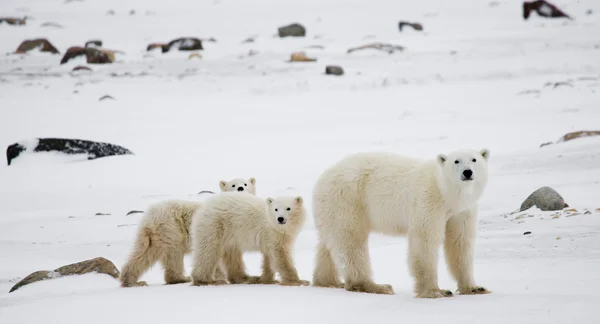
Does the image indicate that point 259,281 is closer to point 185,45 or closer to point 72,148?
point 72,148

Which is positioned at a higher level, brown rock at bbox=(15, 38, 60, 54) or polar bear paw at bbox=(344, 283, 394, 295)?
brown rock at bbox=(15, 38, 60, 54)

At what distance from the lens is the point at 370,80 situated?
2891cm

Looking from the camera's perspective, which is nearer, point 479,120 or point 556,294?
point 556,294

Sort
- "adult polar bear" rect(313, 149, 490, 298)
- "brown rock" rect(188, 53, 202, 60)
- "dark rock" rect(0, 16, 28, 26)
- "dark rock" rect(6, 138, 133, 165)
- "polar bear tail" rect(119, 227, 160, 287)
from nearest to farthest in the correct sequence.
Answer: "adult polar bear" rect(313, 149, 490, 298) → "polar bear tail" rect(119, 227, 160, 287) → "dark rock" rect(6, 138, 133, 165) → "brown rock" rect(188, 53, 202, 60) → "dark rock" rect(0, 16, 28, 26)

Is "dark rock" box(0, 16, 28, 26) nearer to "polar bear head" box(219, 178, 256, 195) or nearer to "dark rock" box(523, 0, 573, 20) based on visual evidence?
"dark rock" box(523, 0, 573, 20)

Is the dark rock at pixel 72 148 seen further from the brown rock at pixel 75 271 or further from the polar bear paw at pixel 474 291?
the polar bear paw at pixel 474 291

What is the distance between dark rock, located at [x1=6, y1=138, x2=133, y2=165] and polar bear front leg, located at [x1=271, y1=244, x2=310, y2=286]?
10.8m

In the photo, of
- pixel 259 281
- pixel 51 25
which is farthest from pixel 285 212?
pixel 51 25

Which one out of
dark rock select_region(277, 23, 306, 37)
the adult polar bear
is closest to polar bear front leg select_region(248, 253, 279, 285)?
the adult polar bear

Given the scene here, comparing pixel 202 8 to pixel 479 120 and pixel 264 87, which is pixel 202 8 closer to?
pixel 264 87

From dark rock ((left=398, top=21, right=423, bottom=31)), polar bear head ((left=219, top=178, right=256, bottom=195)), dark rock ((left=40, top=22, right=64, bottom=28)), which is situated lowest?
polar bear head ((left=219, top=178, right=256, bottom=195))

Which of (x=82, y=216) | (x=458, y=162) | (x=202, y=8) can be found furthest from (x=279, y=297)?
(x=202, y=8)

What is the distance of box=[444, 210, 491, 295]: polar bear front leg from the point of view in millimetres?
6840

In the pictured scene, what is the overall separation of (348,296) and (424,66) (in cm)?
2445
